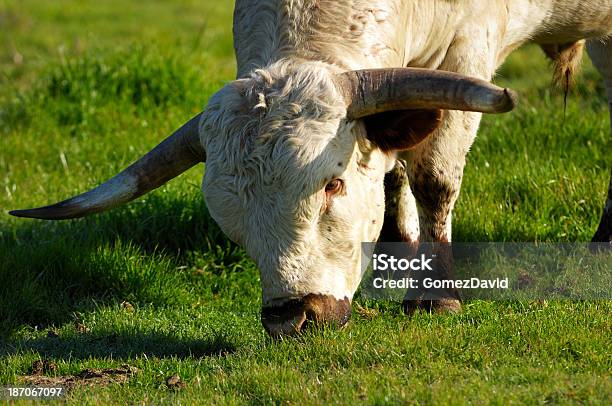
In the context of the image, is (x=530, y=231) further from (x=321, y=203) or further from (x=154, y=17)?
(x=154, y=17)

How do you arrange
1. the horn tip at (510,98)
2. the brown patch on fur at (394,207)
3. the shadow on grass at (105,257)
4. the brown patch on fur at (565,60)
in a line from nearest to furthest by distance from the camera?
the horn tip at (510,98) → the shadow on grass at (105,257) → the brown patch on fur at (394,207) → the brown patch on fur at (565,60)

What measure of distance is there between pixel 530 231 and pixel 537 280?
2.13 feet

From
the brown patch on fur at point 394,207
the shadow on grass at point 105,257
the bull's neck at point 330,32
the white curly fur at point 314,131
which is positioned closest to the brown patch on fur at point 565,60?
the brown patch on fur at point 394,207

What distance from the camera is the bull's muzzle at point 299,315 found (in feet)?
16.0

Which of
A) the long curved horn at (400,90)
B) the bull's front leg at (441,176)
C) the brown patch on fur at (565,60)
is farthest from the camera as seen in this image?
the brown patch on fur at (565,60)

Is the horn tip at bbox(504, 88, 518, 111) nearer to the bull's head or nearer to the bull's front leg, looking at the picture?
the bull's head

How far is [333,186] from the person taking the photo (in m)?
4.96

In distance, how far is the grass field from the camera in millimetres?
4656

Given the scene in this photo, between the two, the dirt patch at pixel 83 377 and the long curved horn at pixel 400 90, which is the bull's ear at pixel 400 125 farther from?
the dirt patch at pixel 83 377

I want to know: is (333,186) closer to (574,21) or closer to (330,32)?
(330,32)

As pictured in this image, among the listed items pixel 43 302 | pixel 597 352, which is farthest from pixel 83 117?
pixel 597 352

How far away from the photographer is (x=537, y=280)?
6184 millimetres

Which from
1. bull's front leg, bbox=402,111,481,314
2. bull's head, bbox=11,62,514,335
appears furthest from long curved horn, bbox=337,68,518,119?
bull's front leg, bbox=402,111,481,314

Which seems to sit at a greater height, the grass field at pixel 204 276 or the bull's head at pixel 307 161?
the bull's head at pixel 307 161
